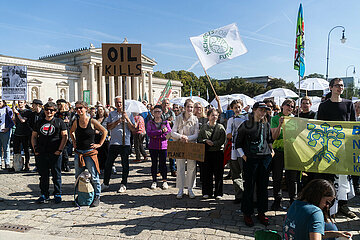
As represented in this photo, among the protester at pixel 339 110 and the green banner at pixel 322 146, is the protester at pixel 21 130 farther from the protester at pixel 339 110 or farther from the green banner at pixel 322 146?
the protester at pixel 339 110

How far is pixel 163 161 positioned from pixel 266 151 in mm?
3185

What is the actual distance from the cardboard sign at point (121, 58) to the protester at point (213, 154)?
2.20m

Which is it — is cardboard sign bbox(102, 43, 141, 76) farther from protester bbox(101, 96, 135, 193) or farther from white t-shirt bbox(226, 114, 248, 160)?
white t-shirt bbox(226, 114, 248, 160)

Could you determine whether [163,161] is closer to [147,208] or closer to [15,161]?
[147,208]

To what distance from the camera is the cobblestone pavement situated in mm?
4301

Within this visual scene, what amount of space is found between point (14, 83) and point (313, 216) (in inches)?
352

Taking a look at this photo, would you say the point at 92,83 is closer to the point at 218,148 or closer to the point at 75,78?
the point at 75,78

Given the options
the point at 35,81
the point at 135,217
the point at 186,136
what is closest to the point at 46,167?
the point at 135,217

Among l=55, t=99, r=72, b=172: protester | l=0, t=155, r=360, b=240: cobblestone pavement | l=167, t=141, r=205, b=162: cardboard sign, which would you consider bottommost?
l=0, t=155, r=360, b=240: cobblestone pavement

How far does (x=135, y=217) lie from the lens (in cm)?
500

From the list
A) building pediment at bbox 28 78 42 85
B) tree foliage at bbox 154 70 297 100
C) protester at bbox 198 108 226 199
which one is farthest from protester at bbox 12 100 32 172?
tree foliage at bbox 154 70 297 100

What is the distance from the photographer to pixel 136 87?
213ft

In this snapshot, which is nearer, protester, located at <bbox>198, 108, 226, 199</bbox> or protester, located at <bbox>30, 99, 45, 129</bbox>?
protester, located at <bbox>198, 108, 226, 199</bbox>

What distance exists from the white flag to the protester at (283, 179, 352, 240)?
4896mm
